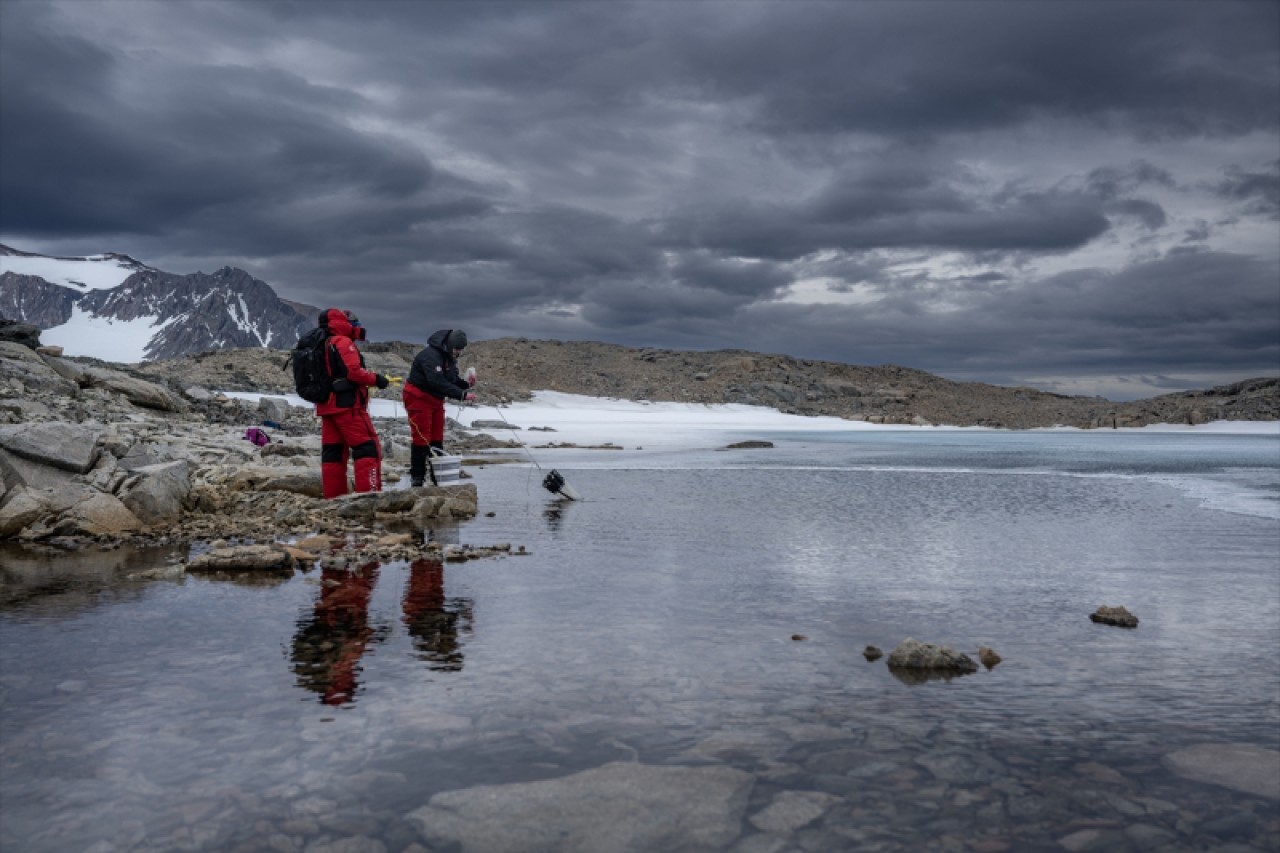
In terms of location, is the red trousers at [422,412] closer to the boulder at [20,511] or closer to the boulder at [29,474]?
the boulder at [29,474]

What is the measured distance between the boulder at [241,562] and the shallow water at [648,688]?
0.49m

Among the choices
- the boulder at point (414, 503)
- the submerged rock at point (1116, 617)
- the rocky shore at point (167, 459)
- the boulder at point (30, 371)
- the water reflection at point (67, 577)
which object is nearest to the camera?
the submerged rock at point (1116, 617)

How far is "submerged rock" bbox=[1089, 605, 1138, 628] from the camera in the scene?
6.51m

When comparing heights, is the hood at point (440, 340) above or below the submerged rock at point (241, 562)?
above

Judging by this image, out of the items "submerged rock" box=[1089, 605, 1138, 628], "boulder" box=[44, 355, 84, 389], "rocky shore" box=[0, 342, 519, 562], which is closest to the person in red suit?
"rocky shore" box=[0, 342, 519, 562]

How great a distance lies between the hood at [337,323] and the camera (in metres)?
11.7

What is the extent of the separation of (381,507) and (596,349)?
4534 inches

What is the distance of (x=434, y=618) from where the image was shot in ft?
21.7

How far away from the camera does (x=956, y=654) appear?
5484mm

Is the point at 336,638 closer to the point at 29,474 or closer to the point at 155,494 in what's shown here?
the point at 155,494

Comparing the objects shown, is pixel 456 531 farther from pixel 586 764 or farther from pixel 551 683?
pixel 586 764

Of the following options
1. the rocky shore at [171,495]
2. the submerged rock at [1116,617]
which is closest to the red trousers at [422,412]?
the rocky shore at [171,495]

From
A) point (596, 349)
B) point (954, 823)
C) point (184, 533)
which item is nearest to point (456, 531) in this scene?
point (184, 533)

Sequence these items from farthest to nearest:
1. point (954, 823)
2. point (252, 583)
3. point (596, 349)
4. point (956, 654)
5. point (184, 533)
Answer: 1. point (596, 349)
2. point (184, 533)
3. point (252, 583)
4. point (956, 654)
5. point (954, 823)
